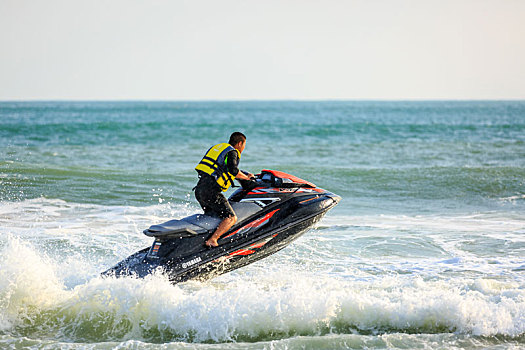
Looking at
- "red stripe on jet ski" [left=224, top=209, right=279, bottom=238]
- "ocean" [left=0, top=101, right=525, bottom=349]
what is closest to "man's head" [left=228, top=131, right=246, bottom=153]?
"red stripe on jet ski" [left=224, top=209, right=279, bottom=238]

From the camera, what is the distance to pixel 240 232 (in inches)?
227

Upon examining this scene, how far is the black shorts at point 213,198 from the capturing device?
558 centimetres

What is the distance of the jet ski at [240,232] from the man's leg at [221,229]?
0.05 metres

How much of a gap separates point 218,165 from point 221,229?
65cm

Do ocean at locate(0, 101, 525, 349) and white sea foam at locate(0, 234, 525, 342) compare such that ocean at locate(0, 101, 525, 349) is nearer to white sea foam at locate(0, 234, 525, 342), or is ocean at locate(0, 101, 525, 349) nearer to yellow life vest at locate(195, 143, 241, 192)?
white sea foam at locate(0, 234, 525, 342)

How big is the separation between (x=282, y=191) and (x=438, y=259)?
9.29 ft

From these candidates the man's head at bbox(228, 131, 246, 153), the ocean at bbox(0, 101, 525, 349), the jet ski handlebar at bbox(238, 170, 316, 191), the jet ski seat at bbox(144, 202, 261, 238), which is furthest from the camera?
A: the jet ski handlebar at bbox(238, 170, 316, 191)

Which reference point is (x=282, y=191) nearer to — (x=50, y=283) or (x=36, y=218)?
(x=50, y=283)

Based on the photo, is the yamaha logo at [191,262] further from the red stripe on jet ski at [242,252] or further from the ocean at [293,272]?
the red stripe on jet ski at [242,252]

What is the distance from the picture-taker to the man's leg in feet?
18.4

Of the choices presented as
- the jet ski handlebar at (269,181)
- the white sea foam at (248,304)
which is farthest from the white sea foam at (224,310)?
the jet ski handlebar at (269,181)

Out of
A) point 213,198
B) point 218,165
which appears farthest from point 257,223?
point 218,165

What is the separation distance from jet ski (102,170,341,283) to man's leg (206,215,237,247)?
0.05m

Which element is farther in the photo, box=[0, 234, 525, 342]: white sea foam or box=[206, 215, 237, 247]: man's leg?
box=[206, 215, 237, 247]: man's leg
